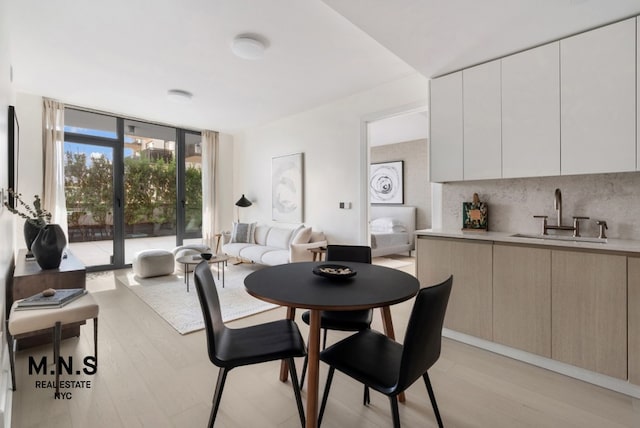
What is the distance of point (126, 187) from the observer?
5445 mm

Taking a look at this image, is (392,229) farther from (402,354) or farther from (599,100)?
(402,354)

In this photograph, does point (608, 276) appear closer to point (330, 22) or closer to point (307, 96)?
point (330, 22)

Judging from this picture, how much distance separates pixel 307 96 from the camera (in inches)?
174

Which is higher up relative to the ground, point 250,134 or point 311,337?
point 250,134

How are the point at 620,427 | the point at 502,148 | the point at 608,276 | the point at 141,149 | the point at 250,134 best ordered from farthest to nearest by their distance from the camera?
the point at 250,134
the point at 141,149
the point at 502,148
the point at 608,276
the point at 620,427

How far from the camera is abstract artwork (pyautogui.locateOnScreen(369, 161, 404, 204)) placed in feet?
23.4

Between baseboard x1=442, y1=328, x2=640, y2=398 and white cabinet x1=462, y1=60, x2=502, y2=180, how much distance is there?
4.46 ft

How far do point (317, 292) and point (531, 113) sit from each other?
7.05 feet

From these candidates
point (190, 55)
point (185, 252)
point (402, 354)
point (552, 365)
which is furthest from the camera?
point (185, 252)

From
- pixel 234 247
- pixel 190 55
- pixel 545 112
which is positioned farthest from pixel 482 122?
pixel 234 247

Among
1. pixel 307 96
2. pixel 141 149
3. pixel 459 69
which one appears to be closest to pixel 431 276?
pixel 459 69

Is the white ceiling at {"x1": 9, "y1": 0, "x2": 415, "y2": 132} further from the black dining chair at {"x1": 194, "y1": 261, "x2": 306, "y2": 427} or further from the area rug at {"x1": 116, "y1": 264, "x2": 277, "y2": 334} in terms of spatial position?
the area rug at {"x1": 116, "y1": 264, "x2": 277, "y2": 334}

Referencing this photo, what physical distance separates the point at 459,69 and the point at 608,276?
1.93 meters

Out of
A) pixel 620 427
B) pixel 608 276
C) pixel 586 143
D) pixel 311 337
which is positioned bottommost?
pixel 620 427
